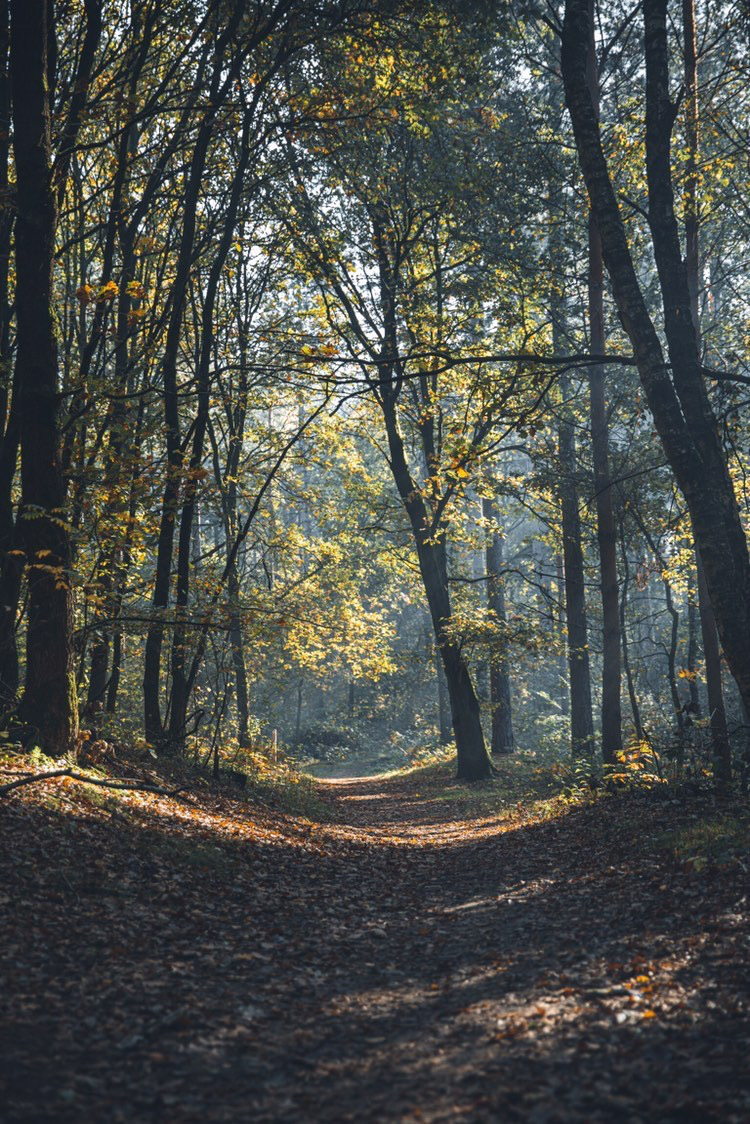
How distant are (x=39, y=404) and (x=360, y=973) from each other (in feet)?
20.7

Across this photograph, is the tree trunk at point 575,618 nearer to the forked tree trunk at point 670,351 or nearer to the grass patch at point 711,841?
the forked tree trunk at point 670,351

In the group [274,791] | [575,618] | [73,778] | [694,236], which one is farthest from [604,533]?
[73,778]

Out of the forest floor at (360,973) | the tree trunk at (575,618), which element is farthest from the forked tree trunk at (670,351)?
the tree trunk at (575,618)

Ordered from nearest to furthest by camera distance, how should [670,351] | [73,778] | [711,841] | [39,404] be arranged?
[711,841] → [73,778] → [39,404] → [670,351]

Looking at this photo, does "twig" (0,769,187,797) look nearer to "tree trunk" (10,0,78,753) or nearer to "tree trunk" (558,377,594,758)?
"tree trunk" (10,0,78,753)

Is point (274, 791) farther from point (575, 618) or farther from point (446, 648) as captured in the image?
point (575, 618)

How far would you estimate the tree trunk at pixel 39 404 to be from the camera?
27.8 ft

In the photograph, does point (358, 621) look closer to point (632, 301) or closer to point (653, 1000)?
point (632, 301)

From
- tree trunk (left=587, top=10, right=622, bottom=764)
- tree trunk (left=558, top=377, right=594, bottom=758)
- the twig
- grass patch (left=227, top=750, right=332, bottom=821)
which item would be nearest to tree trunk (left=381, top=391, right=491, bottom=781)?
tree trunk (left=558, top=377, right=594, bottom=758)

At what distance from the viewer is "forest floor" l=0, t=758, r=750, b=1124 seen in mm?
3467

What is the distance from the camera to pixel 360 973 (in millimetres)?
5422

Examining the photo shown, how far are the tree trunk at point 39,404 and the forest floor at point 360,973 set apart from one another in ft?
3.88

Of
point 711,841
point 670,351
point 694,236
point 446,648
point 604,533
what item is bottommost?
point 711,841

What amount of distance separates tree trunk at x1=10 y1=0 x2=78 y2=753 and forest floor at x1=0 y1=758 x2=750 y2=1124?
1183 millimetres
